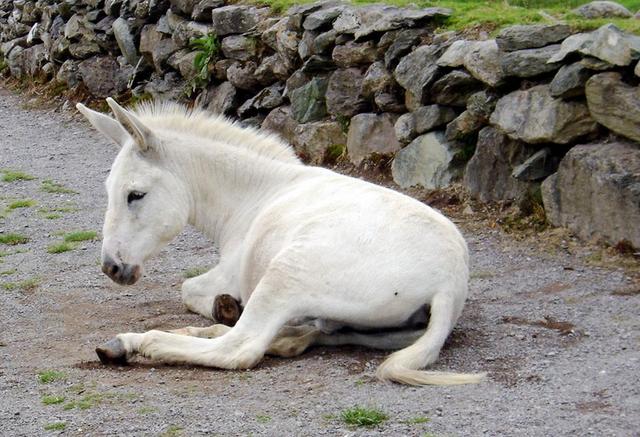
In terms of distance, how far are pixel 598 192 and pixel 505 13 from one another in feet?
9.73

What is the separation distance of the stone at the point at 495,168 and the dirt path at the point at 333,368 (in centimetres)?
47

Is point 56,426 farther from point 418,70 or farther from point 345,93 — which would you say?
point 345,93

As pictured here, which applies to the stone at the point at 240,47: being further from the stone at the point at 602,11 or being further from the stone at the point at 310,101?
the stone at the point at 602,11

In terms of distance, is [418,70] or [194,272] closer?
[194,272]

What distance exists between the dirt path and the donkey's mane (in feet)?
4.18

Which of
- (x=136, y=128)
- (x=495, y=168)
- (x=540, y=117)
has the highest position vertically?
(x=136, y=128)

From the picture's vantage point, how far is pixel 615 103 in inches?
319

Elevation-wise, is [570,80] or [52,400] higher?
[570,80]

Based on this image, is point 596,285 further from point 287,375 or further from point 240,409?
point 240,409

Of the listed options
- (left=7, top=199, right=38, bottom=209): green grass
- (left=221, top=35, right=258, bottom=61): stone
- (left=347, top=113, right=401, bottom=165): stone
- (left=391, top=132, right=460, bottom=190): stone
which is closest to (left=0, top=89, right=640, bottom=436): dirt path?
(left=391, top=132, right=460, bottom=190): stone

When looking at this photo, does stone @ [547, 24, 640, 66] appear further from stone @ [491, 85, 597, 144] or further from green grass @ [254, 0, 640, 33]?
green grass @ [254, 0, 640, 33]

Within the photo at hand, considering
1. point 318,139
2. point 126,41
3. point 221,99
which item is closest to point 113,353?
point 318,139

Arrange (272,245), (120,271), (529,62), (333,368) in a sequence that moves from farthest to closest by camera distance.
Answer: (529,62)
(120,271)
(272,245)
(333,368)

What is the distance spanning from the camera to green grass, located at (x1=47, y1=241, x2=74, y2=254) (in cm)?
983
